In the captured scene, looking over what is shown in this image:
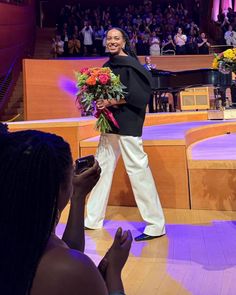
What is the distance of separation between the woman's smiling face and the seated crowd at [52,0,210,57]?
853 cm

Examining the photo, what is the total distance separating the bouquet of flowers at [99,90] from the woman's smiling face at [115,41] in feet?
0.45

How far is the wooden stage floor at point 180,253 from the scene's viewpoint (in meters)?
2.04

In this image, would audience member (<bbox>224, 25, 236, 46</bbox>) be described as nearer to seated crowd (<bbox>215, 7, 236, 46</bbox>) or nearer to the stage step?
seated crowd (<bbox>215, 7, 236, 46</bbox>)

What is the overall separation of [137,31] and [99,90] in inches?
389

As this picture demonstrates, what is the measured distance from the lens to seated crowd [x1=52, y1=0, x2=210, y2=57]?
1140 centimetres

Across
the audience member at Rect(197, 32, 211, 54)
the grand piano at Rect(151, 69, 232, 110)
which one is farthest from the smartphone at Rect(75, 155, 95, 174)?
the audience member at Rect(197, 32, 211, 54)

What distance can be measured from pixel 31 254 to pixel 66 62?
704 centimetres

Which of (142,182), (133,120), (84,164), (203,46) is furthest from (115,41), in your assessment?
(203,46)

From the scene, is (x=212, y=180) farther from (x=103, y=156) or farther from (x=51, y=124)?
(x=51, y=124)

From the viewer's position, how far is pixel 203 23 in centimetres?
1586

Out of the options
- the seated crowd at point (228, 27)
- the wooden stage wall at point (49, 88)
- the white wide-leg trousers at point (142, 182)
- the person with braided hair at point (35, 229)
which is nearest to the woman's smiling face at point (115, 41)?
the white wide-leg trousers at point (142, 182)

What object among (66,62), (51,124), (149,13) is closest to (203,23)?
(149,13)

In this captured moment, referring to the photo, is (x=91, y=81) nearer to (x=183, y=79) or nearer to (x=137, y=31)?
(x=183, y=79)

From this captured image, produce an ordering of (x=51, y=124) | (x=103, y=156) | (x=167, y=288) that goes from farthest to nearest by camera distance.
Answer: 1. (x=51, y=124)
2. (x=103, y=156)
3. (x=167, y=288)
